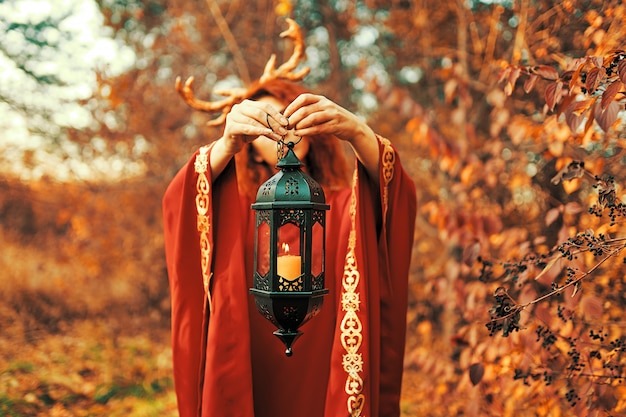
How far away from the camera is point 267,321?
6.23ft

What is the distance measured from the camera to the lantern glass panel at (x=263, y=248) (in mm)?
Result: 1677

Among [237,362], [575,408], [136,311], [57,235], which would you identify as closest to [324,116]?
[237,362]

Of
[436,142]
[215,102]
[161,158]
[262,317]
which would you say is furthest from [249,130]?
[161,158]

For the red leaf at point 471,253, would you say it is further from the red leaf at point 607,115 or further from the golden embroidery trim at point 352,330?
the red leaf at point 607,115

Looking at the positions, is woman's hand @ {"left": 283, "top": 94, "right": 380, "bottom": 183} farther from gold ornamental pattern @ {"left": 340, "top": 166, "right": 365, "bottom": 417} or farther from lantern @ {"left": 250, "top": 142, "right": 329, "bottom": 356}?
gold ornamental pattern @ {"left": 340, "top": 166, "right": 365, "bottom": 417}

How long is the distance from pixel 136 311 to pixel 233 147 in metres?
5.60

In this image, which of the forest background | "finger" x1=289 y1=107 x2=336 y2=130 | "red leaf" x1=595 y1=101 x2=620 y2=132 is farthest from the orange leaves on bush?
"finger" x1=289 y1=107 x2=336 y2=130

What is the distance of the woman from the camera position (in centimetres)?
175

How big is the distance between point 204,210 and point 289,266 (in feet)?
1.39

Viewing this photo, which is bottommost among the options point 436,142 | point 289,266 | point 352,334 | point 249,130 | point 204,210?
point 352,334

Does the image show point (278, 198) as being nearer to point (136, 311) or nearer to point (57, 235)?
point (136, 311)

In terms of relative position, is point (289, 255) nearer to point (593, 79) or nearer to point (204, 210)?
point (204, 210)

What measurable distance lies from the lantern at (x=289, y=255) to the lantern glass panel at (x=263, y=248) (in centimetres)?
4

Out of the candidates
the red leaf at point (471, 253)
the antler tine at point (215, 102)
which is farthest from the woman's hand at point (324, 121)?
the red leaf at point (471, 253)
